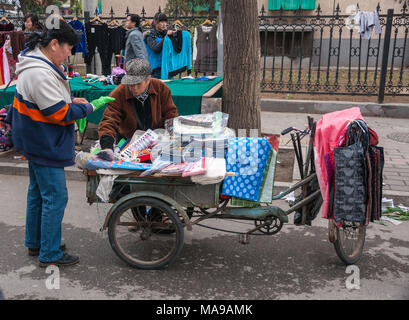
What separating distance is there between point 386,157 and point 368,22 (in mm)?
4843

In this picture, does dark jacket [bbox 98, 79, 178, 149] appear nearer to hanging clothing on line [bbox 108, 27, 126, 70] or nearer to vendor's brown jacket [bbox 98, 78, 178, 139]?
vendor's brown jacket [bbox 98, 78, 178, 139]

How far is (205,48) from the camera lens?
10.3 metres

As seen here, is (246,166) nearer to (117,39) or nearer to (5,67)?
(117,39)

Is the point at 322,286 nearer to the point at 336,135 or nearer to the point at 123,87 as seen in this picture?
the point at 336,135

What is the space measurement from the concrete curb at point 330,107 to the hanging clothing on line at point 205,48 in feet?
5.00

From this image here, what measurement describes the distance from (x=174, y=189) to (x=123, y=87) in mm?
1148

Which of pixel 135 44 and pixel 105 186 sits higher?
pixel 135 44

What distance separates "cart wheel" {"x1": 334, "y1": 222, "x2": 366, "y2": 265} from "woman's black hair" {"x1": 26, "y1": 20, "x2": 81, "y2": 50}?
2582 millimetres

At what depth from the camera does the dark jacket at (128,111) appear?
4.06 m

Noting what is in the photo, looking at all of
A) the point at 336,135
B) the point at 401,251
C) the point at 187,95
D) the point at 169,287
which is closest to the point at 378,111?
the point at 187,95

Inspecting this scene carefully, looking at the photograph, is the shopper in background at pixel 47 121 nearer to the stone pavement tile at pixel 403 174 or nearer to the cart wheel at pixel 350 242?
the cart wheel at pixel 350 242

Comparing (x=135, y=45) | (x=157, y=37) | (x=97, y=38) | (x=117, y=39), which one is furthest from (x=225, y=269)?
(x=97, y=38)

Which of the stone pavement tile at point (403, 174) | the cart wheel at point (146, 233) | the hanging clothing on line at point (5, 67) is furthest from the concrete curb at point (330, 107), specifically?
the cart wheel at point (146, 233)

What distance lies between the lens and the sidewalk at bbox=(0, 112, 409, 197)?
5.69 metres
